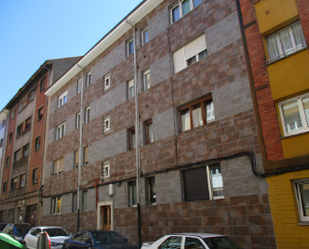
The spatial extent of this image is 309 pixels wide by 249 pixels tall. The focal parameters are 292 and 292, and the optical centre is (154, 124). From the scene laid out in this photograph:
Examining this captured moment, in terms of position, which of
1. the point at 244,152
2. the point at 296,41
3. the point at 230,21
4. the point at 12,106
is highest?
the point at 12,106

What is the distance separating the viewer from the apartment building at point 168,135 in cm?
1024

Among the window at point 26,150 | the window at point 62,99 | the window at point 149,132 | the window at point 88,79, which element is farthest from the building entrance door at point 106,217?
the window at point 26,150

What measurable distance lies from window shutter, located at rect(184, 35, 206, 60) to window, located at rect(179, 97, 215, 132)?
7.67ft

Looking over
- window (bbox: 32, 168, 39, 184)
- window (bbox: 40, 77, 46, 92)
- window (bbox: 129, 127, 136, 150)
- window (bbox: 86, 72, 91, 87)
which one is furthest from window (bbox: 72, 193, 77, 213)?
window (bbox: 40, 77, 46, 92)

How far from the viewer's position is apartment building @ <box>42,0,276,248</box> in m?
10.2

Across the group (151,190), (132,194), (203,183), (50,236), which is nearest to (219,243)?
(203,183)

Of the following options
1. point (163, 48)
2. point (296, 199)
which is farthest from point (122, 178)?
point (296, 199)

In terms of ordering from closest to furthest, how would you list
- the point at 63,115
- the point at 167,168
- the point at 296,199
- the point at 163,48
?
the point at 296,199 < the point at 167,168 < the point at 163,48 < the point at 63,115

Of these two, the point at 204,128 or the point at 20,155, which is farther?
the point at 20,155

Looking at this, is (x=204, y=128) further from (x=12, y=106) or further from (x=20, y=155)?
(x=12, y=106)

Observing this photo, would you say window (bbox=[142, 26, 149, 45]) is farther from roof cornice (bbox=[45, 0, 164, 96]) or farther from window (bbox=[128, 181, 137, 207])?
window (bbox=[128, 181, 137, 207])

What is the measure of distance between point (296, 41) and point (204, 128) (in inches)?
174

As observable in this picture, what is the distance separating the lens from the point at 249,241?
9.29 meters

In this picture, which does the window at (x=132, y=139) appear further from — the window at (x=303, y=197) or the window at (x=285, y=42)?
the window at (x=303, y=197)
